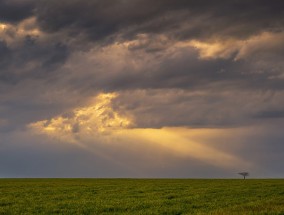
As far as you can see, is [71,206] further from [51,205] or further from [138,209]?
[138,209]

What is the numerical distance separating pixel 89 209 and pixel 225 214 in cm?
964

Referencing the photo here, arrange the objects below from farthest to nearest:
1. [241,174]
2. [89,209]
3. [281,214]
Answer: [241,174]
[89,209]
[281,214]

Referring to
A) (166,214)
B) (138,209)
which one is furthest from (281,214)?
(138,209)

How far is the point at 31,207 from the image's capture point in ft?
101

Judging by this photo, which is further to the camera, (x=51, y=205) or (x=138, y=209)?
(x=51, y=205)

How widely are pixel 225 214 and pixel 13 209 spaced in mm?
14535

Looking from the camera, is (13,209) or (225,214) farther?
(13,209)

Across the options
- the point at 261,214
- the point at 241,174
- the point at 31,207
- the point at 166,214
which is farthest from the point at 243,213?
the point at 241,174

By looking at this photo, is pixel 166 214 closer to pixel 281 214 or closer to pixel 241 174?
pixel 281 214

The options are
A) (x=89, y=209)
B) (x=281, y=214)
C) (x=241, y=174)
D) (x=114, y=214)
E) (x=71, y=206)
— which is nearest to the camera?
(x=281, y=214)

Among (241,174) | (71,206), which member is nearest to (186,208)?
(71,206)

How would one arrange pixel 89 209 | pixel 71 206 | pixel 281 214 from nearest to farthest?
1. pixel 281 214
2. pixel 89 209
3. pixel 71 206

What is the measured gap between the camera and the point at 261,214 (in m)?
24.4

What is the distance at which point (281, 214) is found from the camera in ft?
79.6
